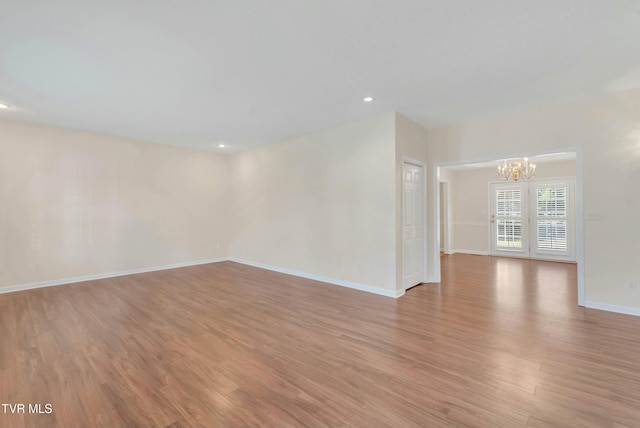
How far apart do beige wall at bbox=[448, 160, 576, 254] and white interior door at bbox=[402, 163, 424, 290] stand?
4.51 m

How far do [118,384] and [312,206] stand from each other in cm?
378

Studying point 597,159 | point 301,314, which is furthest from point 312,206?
point 597,159

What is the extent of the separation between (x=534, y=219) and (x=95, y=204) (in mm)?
10469

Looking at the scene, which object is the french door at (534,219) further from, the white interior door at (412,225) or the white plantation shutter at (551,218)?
the white interior door at (412,225)

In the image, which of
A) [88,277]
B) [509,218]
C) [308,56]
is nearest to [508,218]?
[509,218]

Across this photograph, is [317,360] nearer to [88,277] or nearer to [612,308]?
[612,308]

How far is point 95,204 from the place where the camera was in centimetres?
521

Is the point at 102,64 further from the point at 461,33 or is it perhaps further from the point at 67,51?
the point at 461,33

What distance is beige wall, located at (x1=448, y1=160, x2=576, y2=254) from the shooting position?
8102 millimetres

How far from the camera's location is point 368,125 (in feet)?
14.3

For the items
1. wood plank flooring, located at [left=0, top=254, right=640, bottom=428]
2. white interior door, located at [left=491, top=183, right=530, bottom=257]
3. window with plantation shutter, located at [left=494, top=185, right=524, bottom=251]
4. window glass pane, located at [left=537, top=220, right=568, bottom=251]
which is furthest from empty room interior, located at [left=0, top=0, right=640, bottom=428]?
window with plantation shutter, located at [left=494, top=185, right=524, bottom=251]

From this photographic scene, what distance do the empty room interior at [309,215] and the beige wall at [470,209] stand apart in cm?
170

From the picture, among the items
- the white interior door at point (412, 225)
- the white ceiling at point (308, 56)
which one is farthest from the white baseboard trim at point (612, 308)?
the white ceiling at point (308, 56)

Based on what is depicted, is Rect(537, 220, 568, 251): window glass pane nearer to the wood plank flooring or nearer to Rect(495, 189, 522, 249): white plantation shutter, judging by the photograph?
Rect(495, 189, 522, 249): white plantation shutter
